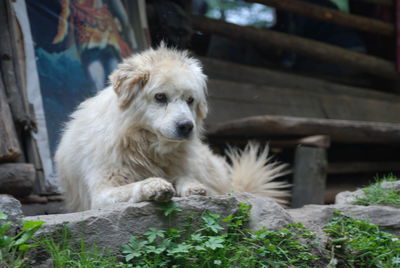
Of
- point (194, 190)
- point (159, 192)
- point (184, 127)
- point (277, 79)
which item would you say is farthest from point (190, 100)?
point (277, 79)

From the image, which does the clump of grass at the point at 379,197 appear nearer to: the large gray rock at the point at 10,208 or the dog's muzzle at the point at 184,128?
the dog's muzzle at the point at 184,128

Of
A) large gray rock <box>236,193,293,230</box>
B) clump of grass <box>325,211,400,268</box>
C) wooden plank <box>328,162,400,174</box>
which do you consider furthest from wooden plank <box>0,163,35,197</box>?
wooden plank <box>328,162,400,174</box>

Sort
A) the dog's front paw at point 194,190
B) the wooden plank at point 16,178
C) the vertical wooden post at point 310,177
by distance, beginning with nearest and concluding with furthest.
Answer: the dog's front paw at point 194,190, the wooden plank at point 16,178, the vertical wooden post at point 310,177

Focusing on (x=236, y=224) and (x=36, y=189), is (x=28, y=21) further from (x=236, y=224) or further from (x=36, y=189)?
(x=236, y=224)

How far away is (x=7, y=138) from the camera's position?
3805 millimetres

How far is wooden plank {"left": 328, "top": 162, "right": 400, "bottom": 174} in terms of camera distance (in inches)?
263

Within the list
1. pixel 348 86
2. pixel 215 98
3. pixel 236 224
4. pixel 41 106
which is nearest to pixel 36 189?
Answer: pixel 41 106

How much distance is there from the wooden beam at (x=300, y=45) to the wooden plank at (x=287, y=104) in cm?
51

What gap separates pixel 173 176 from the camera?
3.56 m

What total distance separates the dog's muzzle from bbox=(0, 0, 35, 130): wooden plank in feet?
5.44

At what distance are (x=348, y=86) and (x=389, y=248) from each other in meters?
5.30

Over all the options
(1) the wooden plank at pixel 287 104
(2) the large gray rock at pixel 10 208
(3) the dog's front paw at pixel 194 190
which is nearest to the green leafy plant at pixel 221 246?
(3) the dog's front paw at pixel 194 190

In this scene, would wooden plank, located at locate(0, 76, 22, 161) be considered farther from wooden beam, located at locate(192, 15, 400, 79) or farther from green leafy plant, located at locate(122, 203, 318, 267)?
wooden beam, located at locate(192, 15, 400, 79)

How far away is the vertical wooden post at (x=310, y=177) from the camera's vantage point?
5594 mm
